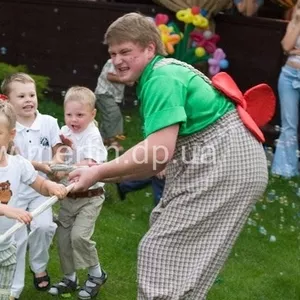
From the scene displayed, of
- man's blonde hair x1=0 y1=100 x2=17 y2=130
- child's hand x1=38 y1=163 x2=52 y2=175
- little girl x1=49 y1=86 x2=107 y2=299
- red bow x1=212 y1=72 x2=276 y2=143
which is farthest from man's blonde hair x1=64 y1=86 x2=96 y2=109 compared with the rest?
red bow x1=212 y1=72 x2=276 y2=143

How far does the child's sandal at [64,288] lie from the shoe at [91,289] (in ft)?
0.23

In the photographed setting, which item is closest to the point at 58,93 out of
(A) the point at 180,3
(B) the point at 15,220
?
(A) the point at 180,3

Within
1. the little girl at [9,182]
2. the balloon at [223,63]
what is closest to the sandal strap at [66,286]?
the little girl at [9,182]

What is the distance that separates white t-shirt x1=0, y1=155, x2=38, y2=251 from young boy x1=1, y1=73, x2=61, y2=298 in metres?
0.44

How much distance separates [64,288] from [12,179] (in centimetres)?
110

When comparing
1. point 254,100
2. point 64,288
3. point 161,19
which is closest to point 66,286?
point 64,288

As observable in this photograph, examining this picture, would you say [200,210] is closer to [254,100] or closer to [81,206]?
[254,100]

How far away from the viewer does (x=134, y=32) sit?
421 cm

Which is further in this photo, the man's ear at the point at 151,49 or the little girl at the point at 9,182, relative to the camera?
the little girl at the point at 9,182

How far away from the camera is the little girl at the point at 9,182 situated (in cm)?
479

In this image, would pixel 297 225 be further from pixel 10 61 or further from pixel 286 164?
pixel 10 61

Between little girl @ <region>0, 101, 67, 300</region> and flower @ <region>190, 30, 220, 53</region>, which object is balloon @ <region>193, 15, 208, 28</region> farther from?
little girl @ <region>0, 101, 67, 300</region>

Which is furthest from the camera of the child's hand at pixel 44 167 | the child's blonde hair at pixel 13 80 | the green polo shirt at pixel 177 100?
the child's blonde hair at pixel 13 80

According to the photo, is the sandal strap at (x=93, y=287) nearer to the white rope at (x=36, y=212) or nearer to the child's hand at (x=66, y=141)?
the child's hand at (x=66, y=141)
